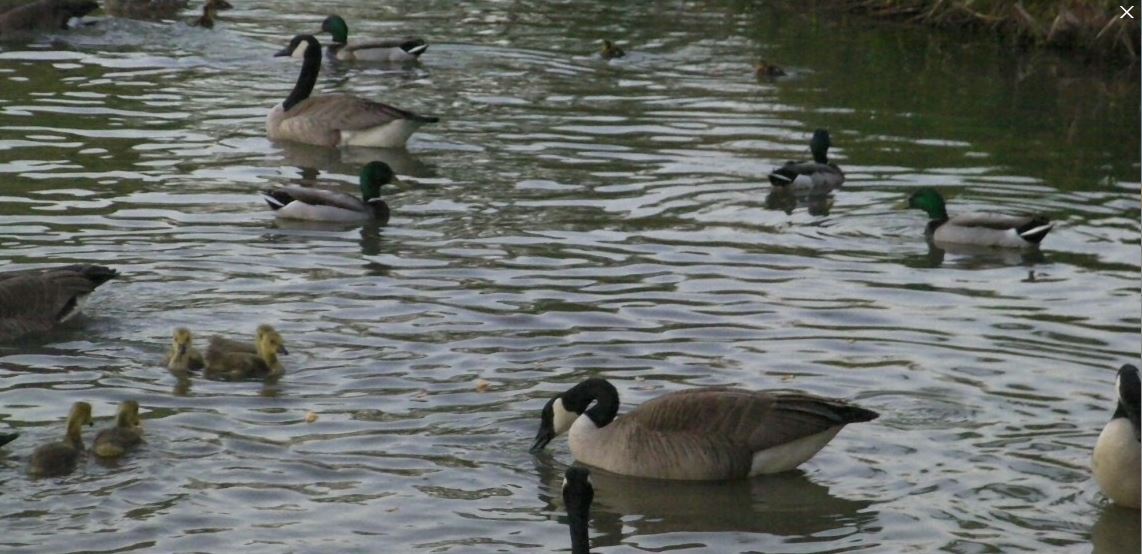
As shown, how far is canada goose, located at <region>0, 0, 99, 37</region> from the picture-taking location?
28422 mm

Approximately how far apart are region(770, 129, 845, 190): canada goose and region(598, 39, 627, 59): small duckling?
7.51 meters

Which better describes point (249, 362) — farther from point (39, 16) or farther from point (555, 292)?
point (39, 16)

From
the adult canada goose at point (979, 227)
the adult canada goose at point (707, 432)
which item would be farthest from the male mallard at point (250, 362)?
the adult canada goose at point (979, 227)

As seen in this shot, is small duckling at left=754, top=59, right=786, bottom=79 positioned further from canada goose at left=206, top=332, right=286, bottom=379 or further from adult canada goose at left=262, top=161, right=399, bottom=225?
canada goose at left=206, top=332, right=286, bottom=379

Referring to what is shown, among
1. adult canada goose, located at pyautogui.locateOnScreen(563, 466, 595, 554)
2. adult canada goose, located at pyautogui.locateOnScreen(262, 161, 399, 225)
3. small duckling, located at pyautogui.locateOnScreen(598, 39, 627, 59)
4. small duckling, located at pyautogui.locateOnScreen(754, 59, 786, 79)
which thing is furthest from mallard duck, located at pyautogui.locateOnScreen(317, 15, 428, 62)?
adult canada goose, located at pyautogui.locateOnScreen(563, 466, 595, 554)

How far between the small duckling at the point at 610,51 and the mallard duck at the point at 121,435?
658 inches

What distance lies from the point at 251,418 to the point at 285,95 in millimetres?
13142

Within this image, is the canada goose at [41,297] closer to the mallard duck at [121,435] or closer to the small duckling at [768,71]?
the mallard duck at [121,435]

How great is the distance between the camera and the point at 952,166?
21125mm

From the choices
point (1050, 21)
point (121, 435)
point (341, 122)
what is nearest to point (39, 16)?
point (341, 122)

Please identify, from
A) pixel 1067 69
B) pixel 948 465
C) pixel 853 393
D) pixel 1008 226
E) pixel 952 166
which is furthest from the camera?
pixel 1067 69

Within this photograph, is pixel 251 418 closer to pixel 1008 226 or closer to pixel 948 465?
pixel 948 465

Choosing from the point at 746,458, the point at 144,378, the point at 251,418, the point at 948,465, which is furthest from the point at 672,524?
the point at 144,378

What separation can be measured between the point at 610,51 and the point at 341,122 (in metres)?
6.40
